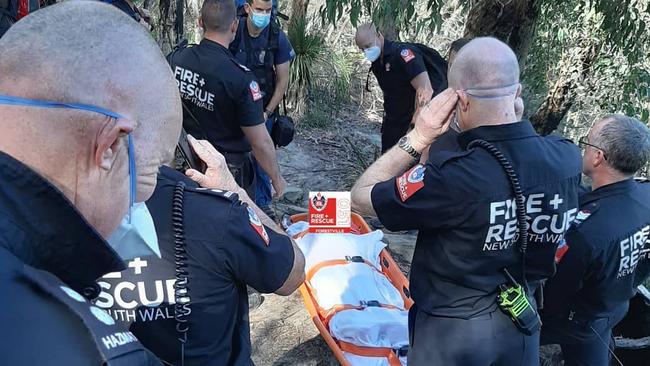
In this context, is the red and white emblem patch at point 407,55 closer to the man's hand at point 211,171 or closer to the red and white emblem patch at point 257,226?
the man's hand at point 211,171

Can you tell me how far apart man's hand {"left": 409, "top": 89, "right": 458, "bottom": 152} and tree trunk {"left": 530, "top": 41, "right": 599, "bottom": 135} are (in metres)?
4.76

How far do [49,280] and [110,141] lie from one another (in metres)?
0.25

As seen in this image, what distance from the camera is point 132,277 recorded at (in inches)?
63.4

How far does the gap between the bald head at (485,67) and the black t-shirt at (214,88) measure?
1652mm

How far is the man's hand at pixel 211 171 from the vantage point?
6.33 ft

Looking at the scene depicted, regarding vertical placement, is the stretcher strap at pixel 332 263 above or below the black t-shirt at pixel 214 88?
below

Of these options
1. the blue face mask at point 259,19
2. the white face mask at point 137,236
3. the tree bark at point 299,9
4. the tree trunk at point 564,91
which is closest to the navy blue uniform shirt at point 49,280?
the white face mask at point 137,236

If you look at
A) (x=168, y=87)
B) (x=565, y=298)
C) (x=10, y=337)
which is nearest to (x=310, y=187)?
(x=565, y=298)

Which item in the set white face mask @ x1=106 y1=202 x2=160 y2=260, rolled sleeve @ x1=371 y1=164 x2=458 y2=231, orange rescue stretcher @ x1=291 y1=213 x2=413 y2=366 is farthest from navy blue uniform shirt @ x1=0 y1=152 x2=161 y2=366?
orange rescue stretcher @ x1=291 y1=213 x2=413 y2=366

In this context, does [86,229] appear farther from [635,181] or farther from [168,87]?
[635,181]

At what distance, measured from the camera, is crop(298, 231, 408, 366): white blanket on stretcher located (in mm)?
3119

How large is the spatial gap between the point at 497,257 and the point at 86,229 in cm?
172

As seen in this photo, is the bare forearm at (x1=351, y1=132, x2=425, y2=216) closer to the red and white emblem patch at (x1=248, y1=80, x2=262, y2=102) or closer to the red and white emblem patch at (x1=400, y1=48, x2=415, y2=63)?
the red and white emblem patch at (x1=248, y1=80, x2=262, y2=102)

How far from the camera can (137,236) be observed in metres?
1.44
